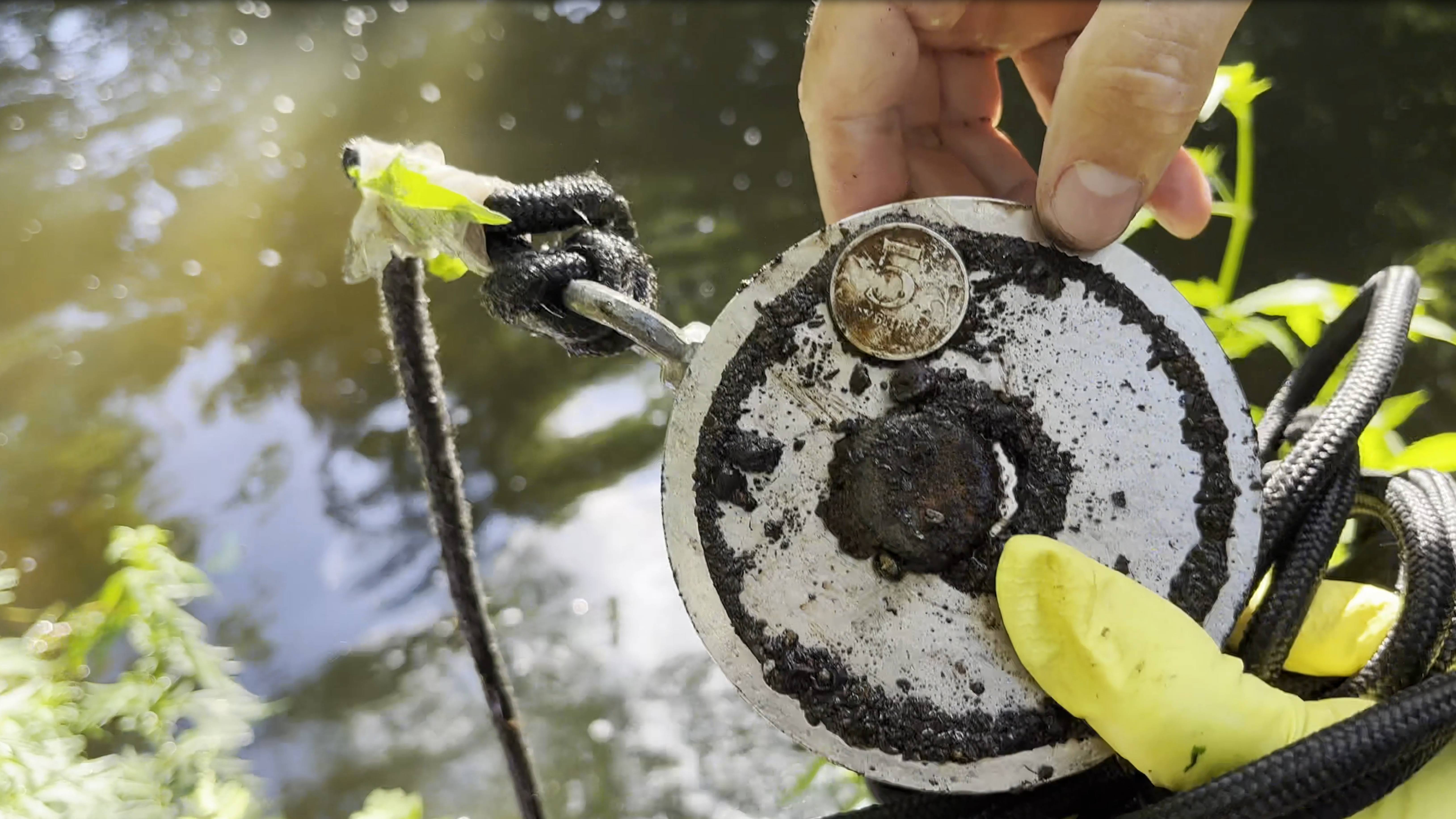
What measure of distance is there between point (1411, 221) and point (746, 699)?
1755 millimetres

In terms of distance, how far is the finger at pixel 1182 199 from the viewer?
3.29ft

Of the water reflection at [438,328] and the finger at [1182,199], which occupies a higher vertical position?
the finger at [1182,199]

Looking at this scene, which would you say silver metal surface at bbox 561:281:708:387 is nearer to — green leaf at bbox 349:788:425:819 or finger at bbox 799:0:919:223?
finger at bbox 799:0:919:223

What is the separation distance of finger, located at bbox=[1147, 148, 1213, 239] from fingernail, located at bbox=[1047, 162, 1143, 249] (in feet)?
1.28

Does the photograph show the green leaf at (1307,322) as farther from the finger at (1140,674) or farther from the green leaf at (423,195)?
the green leaf at (423,195)

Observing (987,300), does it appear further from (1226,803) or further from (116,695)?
(116,695)

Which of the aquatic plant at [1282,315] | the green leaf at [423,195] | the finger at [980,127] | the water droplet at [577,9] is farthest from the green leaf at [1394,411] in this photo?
the water droplet at [577,9]

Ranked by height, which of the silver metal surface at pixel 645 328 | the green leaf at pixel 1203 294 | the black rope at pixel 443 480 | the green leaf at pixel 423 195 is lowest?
the black rope at pixel 443 480

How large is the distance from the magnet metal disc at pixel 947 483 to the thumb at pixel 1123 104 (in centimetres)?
3

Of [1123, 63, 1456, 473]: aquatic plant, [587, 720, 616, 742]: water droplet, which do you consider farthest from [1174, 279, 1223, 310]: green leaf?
[587, 720, 616, 742]: water droplet

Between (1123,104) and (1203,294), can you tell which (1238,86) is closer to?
(1203,294)

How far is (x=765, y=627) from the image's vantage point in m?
0.65

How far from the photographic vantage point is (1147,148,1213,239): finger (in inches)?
39.5

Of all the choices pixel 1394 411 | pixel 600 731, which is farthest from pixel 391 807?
pixel 1394 411
